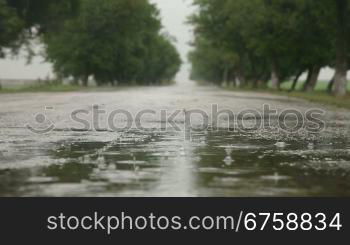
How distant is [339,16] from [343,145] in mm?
33019

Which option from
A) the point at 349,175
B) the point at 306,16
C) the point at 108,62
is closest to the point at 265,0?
the point at 306,16

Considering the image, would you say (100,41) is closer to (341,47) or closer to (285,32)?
(285,32)

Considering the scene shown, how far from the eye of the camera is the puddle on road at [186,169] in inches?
317

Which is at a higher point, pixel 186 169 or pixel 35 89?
pixel 186 169

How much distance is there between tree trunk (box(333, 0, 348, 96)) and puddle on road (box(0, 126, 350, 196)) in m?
31.6

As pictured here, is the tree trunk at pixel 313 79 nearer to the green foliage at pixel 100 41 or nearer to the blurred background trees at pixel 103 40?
the blurred background trees at pixel 103 40

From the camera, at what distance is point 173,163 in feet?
35.1

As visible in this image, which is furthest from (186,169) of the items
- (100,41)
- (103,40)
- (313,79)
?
(103,40)

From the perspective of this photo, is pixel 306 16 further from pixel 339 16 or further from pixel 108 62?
pixel 108 62

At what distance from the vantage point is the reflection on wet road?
321 inches

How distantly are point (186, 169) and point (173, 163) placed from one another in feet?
2.54

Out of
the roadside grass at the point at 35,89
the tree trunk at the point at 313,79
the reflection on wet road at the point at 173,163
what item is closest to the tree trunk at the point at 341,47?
the tree trunk at the point at 313,79

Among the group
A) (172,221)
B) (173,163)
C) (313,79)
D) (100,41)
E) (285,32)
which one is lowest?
(313,79)

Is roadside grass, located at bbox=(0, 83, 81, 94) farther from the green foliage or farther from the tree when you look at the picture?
the green foliage
